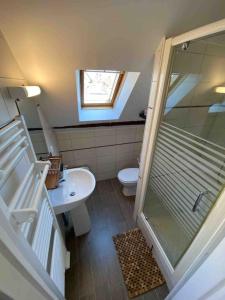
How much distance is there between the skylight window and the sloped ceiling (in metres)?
0.48

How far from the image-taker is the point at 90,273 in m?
1.45

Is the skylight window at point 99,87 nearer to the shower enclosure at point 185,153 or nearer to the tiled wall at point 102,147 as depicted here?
the tiled wall at point 102,147

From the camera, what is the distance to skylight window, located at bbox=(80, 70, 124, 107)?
171 cm

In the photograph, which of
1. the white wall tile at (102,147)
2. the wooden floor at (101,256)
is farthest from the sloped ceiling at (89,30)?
the wooden floor at (101,256)

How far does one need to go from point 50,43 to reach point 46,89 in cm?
Result: 46

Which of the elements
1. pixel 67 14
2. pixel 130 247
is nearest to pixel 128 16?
pixel 67 14

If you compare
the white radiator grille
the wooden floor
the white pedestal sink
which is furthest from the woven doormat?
the white radiator grille

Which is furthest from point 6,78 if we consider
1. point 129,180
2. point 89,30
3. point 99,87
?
point 129,180

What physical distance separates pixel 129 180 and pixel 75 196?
96 centimetres

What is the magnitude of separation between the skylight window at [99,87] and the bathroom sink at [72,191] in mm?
1003

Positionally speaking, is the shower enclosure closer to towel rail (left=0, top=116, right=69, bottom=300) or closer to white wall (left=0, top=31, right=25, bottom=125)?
towel rail (left=0, top=116, right=69, bottom=300)

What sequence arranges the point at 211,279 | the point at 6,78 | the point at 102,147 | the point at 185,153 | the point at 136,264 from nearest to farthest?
the point at 211,279, the point at 6,78, the point at 185,153, the point at 136,264, the point at 102,147

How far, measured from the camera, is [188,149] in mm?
1094

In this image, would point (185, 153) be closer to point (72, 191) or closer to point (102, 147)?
point (72, 191)
